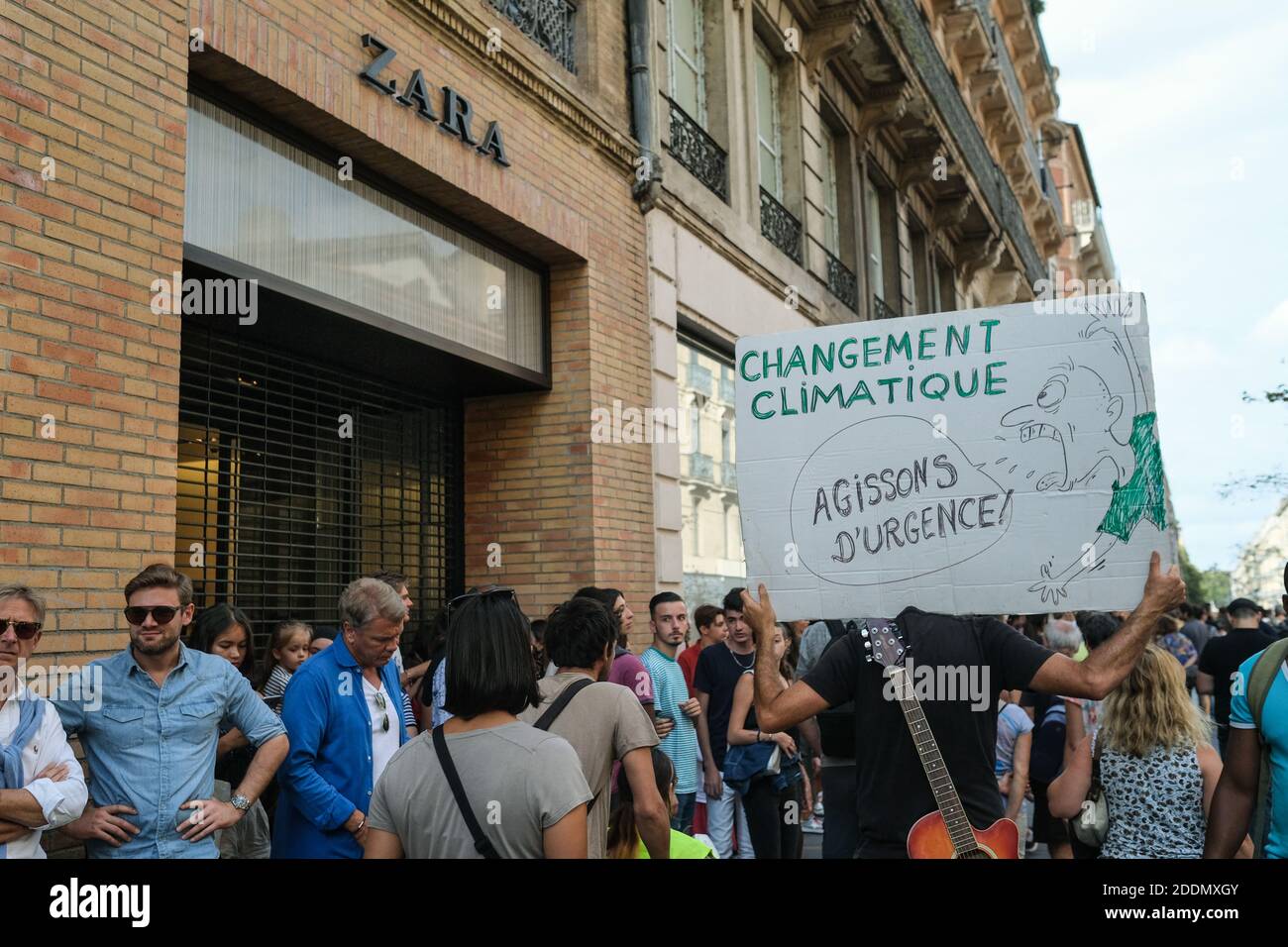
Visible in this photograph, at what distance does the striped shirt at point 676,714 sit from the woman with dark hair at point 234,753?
2.44m

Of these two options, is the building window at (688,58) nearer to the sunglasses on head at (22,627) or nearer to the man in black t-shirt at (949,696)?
the man in black t-shirt at (949,696)

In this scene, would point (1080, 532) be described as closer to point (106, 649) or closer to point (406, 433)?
point (106, 649)

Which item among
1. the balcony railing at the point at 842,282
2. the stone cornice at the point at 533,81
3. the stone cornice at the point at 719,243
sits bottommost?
the stone cornice at the point at 719,243

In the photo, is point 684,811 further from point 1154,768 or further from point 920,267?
point 920,267

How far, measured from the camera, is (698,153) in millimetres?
11078

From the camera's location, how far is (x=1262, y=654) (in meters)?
3.24

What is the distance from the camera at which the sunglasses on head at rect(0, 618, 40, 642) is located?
11.0 ft

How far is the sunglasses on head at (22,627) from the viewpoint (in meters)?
3.34

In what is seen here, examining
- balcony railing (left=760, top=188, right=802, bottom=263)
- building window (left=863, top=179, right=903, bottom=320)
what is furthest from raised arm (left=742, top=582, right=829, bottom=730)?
building window (left=863, top=179, right=903, bottom=320)

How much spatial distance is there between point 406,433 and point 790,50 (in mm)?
7707

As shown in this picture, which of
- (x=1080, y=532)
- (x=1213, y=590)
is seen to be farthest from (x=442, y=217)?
(x=1213, y=590)

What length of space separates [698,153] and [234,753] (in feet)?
26.2

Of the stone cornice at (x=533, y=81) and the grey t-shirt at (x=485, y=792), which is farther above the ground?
the stone cornice at (x=533, y=81)

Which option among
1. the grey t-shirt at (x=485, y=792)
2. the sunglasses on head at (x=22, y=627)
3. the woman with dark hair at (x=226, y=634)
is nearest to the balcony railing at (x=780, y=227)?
the woman with dark hair at (x=226, y=634)
